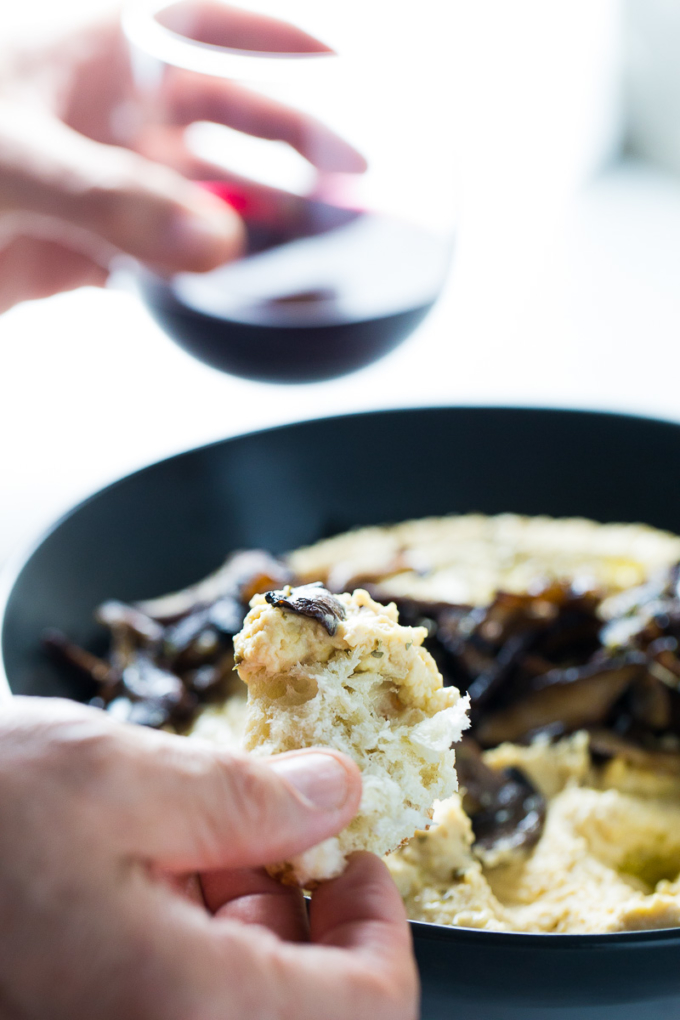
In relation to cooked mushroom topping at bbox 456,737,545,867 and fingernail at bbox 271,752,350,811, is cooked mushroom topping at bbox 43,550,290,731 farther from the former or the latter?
fingernail at bbox 271,752,350,811

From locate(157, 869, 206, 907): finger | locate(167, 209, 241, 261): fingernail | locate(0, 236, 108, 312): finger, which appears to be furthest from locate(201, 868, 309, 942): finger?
locate(0, 236, 108, 312): finger

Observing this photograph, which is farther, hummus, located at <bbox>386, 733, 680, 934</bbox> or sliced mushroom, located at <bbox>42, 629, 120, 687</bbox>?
sliced mushroom, located at <bbox>42, 629, 120, 687</bbox>

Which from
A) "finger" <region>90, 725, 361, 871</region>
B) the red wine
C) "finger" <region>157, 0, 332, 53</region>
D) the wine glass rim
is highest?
"finger" <region>157, 0, 332, 53</region>

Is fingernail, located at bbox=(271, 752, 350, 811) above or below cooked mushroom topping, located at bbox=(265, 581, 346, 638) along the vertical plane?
below

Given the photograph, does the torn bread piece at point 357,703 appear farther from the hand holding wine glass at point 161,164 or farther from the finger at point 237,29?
the finger at point 237,29

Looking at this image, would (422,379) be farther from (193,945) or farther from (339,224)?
(193,945)

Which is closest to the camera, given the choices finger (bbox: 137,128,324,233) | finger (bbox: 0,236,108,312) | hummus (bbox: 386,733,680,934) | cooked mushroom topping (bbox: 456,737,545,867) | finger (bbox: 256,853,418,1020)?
finger (bbox: 256,853,418,1020)

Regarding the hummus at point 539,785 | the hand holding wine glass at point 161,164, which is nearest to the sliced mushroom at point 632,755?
the hummus at point 539,785

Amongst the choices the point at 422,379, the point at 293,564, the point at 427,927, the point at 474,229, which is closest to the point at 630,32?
the point at 474,229
